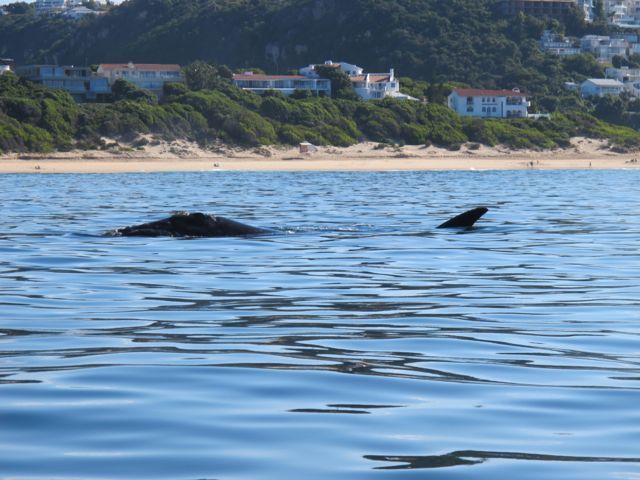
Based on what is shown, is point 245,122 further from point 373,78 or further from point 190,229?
point 190,229

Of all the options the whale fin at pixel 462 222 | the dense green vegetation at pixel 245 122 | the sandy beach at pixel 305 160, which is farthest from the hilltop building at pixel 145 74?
the whale fin at pixel 462 222

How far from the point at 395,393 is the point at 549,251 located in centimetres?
1196

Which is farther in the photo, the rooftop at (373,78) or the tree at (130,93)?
the rooftop at (373,78)

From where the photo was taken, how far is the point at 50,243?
2002 cm

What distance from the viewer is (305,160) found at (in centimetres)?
8950

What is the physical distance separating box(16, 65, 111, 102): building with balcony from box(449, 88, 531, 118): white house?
123 ft

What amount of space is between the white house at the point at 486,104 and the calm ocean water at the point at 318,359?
112 m

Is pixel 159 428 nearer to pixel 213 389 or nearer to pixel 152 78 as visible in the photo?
pixel 213 389

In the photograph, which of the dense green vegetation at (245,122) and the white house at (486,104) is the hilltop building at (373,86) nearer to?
the white house at (486,104)

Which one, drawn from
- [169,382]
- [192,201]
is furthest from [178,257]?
[192,201]

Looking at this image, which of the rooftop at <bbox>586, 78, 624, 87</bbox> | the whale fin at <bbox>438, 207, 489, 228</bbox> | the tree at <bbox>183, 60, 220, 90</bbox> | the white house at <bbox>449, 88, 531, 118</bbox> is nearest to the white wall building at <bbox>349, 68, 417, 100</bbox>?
the white house at <bbox>449, 88, 531, 118</bbox>

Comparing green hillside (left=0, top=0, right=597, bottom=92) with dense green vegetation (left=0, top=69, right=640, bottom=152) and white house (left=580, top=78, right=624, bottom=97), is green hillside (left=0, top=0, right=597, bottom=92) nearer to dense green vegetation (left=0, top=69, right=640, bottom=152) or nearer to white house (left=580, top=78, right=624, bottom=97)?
white house (left=580, top=78, right=624, bottom=97)

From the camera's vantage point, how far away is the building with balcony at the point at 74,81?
120500 millimetres

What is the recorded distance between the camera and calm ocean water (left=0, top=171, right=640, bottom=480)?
5926 mm
